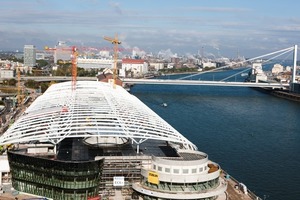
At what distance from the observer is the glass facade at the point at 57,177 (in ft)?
33.6

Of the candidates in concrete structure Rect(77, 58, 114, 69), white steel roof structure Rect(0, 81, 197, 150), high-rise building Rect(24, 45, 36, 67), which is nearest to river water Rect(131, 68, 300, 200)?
white steel roof structure Rect(0, 81, 197, 150)

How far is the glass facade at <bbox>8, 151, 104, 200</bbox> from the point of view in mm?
10227

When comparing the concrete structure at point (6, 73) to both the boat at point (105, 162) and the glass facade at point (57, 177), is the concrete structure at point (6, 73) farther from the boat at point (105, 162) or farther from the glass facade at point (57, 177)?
the glass facade at point (57, 177)

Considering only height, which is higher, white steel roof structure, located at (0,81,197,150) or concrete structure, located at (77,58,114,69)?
concrete structure, located at (77,58,114,69)

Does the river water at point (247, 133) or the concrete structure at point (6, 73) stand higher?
the concrete structure at point (6, 73)

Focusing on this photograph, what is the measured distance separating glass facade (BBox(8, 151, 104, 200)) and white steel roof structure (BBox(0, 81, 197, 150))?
2.02ft

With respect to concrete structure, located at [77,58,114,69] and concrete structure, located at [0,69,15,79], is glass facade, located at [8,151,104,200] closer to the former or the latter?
concrete structure, located at [0,69,15,79]

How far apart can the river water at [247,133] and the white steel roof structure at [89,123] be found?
2.93 meters

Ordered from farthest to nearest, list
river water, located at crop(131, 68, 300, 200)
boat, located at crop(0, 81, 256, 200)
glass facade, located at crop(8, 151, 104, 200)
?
river water, located at crop(131, 68, 300, 200), boat, located at crop(0, 81, 256, 200), glass facade, located at crop(8, 151, 104, 200)

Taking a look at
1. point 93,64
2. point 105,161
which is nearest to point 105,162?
point 105,161

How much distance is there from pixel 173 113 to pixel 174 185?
16171 mm

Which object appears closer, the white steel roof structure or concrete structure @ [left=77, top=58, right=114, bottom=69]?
the white steel roof structure

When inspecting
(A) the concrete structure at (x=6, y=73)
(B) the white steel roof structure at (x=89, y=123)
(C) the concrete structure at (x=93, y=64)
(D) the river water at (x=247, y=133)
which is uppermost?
(C) the concrete structure at (x=93, y=64)

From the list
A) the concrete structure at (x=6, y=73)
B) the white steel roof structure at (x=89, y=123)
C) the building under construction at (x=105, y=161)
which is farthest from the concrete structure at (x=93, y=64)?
the building under construction at (x=105, y=161)
